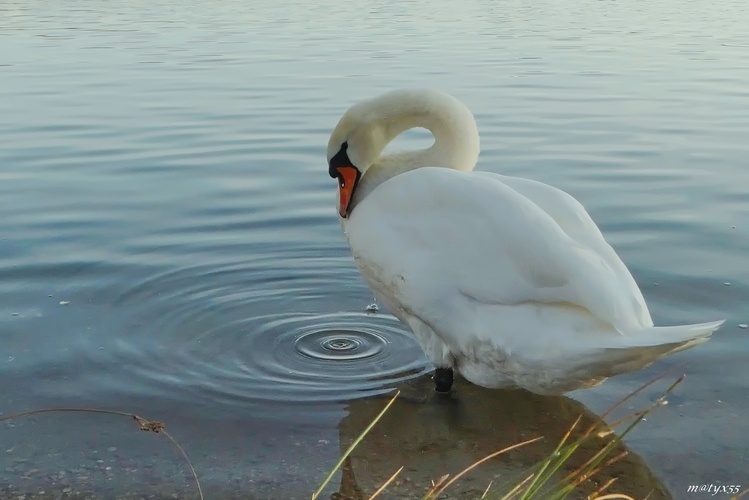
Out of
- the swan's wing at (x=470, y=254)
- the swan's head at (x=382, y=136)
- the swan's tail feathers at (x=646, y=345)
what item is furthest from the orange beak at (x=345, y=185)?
the swan's tail feathers at (x=646, y=345)

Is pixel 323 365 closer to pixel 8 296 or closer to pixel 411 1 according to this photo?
pixel 8 296

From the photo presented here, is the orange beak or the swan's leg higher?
the orange beak

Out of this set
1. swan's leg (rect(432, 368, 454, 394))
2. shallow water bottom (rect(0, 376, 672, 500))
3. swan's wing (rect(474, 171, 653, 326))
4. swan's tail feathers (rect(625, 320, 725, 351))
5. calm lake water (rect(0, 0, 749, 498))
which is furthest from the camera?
swan's leg (rect(432, 368, 454, 394))

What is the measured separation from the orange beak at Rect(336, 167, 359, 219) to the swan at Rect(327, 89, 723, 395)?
3 cm

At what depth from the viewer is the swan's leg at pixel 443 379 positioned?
4363 mm

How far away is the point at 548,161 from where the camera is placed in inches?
335

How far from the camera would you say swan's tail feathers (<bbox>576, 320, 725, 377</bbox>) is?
3281 millimetres

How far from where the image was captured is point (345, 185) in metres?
4.73

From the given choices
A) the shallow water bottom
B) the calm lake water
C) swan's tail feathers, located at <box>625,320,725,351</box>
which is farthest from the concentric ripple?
swan's tail feathers, located at <box>625,320,725,351</box>

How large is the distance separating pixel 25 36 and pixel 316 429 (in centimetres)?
1505

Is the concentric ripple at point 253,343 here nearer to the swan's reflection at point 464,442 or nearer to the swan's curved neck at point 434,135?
the swan's reflection at point 464,442

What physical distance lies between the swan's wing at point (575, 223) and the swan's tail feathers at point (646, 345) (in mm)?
205

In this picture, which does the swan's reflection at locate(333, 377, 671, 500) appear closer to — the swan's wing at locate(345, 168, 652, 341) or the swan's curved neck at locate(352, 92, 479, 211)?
the swan's wing at locate(345, 168, 652, 341)

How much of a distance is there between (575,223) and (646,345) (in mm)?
815
